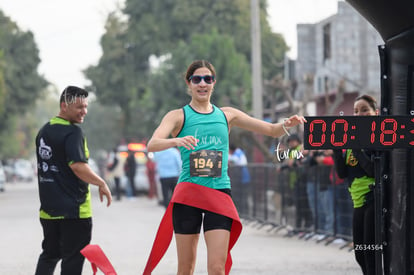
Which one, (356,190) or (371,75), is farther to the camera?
(371,75)

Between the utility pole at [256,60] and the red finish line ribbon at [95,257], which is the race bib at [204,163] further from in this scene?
the utility pole at [256,60]

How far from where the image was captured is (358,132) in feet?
23.2

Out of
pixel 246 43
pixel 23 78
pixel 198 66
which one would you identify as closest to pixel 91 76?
pixel 23 78

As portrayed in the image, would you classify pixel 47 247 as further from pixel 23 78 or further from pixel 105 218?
pixel 23 78

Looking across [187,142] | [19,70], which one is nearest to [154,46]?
[19,70]

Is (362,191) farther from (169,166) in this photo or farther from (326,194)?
(169,166)

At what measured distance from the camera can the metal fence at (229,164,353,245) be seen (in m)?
14.1

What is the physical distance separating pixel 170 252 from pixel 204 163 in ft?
21.4

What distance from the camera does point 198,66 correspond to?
6.98m

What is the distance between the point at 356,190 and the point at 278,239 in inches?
293

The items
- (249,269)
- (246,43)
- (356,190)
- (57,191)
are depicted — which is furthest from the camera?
(246,43)

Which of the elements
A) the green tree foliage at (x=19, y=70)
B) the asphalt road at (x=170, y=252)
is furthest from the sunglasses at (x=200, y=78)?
the green tree foliage at (x=19, y=70)

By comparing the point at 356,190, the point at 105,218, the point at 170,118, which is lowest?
the point at 105,218

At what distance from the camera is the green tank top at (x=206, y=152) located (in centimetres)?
672
